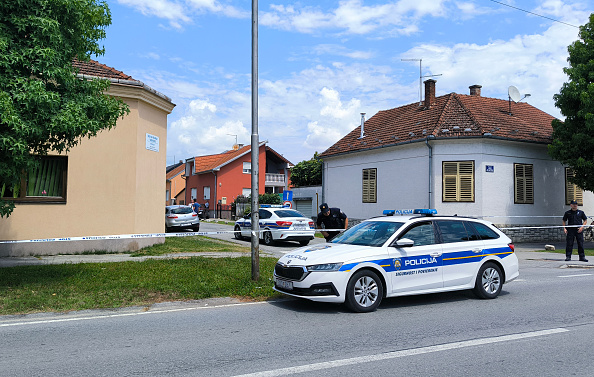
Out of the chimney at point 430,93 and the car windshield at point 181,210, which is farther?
the chimney at point 430,93

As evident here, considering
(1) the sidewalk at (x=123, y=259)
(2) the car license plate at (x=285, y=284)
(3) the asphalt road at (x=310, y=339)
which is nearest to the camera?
(3) the asphalt road at (x=310, y=339)

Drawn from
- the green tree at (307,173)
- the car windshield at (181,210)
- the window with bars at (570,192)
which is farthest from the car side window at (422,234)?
the green tree at (307,173)

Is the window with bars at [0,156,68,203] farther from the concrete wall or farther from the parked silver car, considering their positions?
the parked silver car

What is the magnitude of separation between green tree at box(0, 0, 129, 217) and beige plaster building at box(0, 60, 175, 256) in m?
5.30

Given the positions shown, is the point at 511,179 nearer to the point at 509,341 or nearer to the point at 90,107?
the point at 509,341

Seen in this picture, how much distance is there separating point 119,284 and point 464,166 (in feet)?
52.7

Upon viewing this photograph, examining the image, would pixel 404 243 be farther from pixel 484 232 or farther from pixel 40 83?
pixel 40 83

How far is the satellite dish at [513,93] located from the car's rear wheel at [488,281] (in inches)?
772

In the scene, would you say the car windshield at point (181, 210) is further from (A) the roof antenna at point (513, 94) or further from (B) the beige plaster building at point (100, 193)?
(A) the roof antenna at point (513, 94)

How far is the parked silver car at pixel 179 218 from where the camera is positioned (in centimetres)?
2327

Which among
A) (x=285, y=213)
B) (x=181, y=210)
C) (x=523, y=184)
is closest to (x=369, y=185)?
(x=285, y=213)

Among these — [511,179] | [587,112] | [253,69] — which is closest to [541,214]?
[511,179]

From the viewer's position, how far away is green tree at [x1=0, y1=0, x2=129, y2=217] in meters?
7.21

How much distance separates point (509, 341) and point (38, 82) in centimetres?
769
